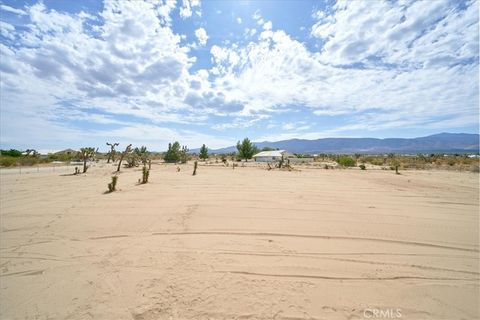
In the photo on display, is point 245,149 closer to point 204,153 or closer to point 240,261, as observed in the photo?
point 204,153

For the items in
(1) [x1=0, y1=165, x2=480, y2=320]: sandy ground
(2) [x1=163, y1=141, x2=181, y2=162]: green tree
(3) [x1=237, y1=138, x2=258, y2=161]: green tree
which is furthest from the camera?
(3) [x1=237, y1=138, x2=258, y2=161]: green tree

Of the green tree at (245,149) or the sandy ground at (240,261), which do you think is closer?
the sandy ground at (240,261)

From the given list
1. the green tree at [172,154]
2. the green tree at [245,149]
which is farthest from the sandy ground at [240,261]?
the green tree at [245,149]

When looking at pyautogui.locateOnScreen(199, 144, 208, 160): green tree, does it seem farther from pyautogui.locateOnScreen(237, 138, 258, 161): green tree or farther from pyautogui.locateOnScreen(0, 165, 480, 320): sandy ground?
pyautogui.locateOnScreen(0, 165, 480, 320): sandy ground

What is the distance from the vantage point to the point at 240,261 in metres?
5.12

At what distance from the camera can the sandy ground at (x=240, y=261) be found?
3.77 m

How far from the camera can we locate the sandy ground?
148 inches

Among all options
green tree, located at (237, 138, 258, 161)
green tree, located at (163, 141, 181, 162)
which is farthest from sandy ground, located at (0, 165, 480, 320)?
green tree, located at (237, 138, 258, 161)

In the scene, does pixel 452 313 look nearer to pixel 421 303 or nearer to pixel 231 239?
pixel 421 303

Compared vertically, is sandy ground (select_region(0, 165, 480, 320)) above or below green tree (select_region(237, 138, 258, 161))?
below

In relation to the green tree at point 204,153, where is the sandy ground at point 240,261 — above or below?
below

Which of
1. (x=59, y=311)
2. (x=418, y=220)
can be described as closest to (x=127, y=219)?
(x=59, y=311)

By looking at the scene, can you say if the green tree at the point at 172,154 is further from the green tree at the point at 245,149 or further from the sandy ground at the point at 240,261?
the sandy ground at the point at 240,261

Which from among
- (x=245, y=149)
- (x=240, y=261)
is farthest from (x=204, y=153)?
(x=240, y=261)
